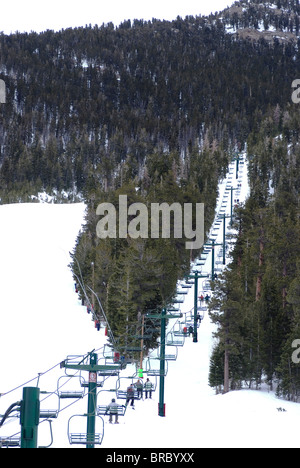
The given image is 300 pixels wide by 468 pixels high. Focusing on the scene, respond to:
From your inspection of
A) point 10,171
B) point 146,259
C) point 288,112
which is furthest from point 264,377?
point 288,112

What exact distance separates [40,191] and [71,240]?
2693 inches

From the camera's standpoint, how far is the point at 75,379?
46.9 metres

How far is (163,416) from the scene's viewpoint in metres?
37.5

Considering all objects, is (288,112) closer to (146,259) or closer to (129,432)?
(146,259)

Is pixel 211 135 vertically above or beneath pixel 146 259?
above


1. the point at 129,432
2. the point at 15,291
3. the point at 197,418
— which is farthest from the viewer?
the point at 15,291

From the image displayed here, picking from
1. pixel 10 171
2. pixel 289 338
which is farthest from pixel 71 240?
pixel 10 171

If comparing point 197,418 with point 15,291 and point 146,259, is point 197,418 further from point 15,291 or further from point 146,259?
point 15,291

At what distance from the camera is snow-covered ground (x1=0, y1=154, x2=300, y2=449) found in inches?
1320

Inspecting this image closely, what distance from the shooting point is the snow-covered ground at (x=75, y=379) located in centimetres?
3353

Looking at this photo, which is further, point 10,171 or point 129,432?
point 10,171

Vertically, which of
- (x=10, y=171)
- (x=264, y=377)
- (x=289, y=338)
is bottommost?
(x=264, y=377)
